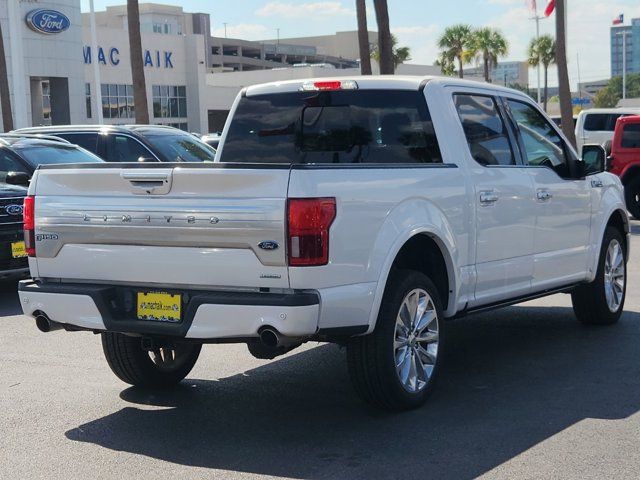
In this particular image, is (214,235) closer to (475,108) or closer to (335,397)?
(335,397)

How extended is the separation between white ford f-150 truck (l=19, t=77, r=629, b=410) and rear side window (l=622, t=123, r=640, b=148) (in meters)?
12.1

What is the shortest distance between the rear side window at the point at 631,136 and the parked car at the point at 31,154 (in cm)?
1055

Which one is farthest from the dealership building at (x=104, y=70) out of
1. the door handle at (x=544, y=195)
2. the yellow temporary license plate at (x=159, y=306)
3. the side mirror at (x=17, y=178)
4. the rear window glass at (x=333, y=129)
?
the yellow temporary license plate at (x=159, y=306)

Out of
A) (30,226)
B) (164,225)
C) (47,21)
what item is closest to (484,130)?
(164,225)

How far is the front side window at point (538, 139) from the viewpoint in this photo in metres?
8.15

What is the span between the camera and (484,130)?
7.60 metres

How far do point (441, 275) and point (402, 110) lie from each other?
1162mm

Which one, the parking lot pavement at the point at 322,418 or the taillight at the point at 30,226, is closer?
the parking lot pavement at the point at 322,418

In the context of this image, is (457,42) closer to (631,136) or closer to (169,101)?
(169,101)

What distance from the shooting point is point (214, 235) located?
5.79 metres

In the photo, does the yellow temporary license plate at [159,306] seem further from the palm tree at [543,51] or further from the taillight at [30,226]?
the palm tree at [543,51]

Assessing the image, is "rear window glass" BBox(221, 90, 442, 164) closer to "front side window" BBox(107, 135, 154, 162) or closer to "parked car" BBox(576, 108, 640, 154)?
"front side window" BBox(107, 135, 154, 162)

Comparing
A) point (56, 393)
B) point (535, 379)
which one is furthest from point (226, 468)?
point (535, 379)

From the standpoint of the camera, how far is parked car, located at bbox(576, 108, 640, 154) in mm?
29312
